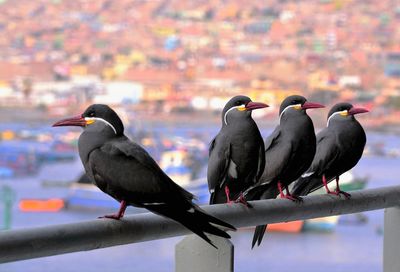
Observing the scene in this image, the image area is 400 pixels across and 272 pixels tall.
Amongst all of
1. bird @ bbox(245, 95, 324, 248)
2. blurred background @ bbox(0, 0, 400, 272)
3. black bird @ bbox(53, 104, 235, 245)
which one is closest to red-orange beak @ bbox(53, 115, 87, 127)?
black bird @ bbox(53, 104, 235, 245)

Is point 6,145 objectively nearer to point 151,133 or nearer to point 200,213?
point 151,133

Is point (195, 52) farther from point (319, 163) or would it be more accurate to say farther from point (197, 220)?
point (197, 220)

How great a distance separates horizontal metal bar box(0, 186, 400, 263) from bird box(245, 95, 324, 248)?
0.15 meters

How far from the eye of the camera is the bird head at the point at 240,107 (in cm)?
168

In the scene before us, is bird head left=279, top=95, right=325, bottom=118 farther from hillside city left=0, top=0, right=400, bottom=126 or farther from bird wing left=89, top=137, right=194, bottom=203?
hillside city left=0, top=0, right=400, bottom=126

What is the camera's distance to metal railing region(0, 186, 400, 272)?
1.12 meters

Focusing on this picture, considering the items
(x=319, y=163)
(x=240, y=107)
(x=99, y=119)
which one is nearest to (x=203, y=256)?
(x=99, y=119)

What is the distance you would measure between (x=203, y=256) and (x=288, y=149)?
17.3 inches

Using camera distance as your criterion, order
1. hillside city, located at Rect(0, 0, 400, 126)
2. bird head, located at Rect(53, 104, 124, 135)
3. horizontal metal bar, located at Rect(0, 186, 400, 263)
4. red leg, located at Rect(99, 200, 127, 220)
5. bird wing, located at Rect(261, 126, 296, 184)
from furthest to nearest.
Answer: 1. hillside city, located at Rect(0, 0, 400, 126)
2. bird wing, located at Rect(261, 126, 296, 184)
3. bird head, located at Rect(53, 104, 124, 135)
4. red leg, located at Rect(99, 200, 127, 220)
5. horizontal metal bar, located at Rect(0, 186, 400, 263)

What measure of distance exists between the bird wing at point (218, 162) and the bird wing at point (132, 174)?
32 cm

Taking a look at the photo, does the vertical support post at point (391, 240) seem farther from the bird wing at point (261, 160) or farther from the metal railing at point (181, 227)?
the bird wing at point (261, 160)

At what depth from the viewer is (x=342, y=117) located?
1996mm

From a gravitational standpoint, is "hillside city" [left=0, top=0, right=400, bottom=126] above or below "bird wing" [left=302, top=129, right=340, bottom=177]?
Answer: below

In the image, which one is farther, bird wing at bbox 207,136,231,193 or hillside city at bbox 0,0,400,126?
hillside city at bbox 0,0,400,126
